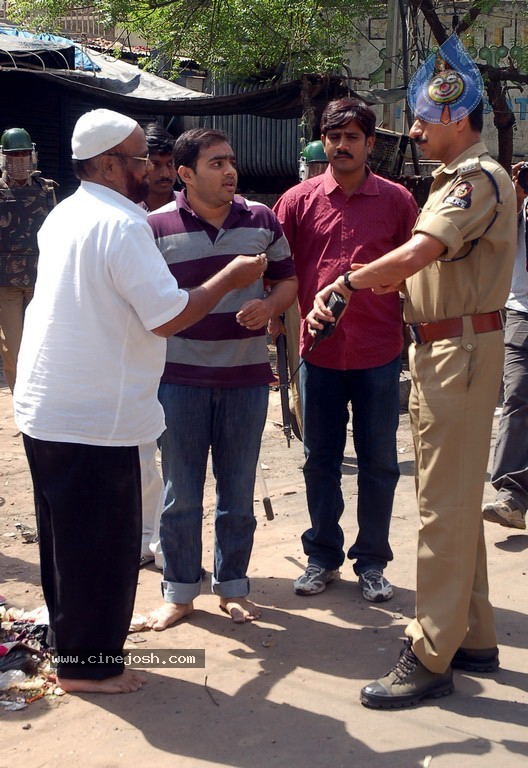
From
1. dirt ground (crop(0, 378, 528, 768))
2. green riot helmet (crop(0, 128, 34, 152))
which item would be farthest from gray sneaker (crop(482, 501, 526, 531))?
green riot helmet (crop(0, 128, 34, 152))

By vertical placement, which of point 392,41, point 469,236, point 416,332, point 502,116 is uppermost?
point 392,41

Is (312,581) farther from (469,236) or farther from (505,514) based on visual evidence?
(469,236)

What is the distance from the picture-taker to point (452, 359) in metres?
3.34

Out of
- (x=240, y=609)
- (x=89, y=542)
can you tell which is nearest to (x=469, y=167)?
(x=89, y=542)

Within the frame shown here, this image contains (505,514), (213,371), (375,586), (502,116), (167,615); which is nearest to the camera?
(213,371)

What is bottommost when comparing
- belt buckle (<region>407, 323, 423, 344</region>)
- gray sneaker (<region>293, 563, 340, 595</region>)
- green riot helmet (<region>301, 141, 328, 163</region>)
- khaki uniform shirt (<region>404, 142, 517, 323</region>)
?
gray sneaker (<region>293, 563, 340, 595</region>)

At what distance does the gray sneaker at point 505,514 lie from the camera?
207 inches

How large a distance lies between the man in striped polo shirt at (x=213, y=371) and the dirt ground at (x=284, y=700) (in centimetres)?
30

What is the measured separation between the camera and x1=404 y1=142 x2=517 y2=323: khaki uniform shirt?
321 centimetres

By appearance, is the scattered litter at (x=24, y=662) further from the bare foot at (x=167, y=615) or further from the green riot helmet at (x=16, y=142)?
the green riot helmet at (x=16, y=142)

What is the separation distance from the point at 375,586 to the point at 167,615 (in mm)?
974

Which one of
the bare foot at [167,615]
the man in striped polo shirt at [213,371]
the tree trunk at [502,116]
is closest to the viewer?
the man in striped polo shirt at [213,371]
